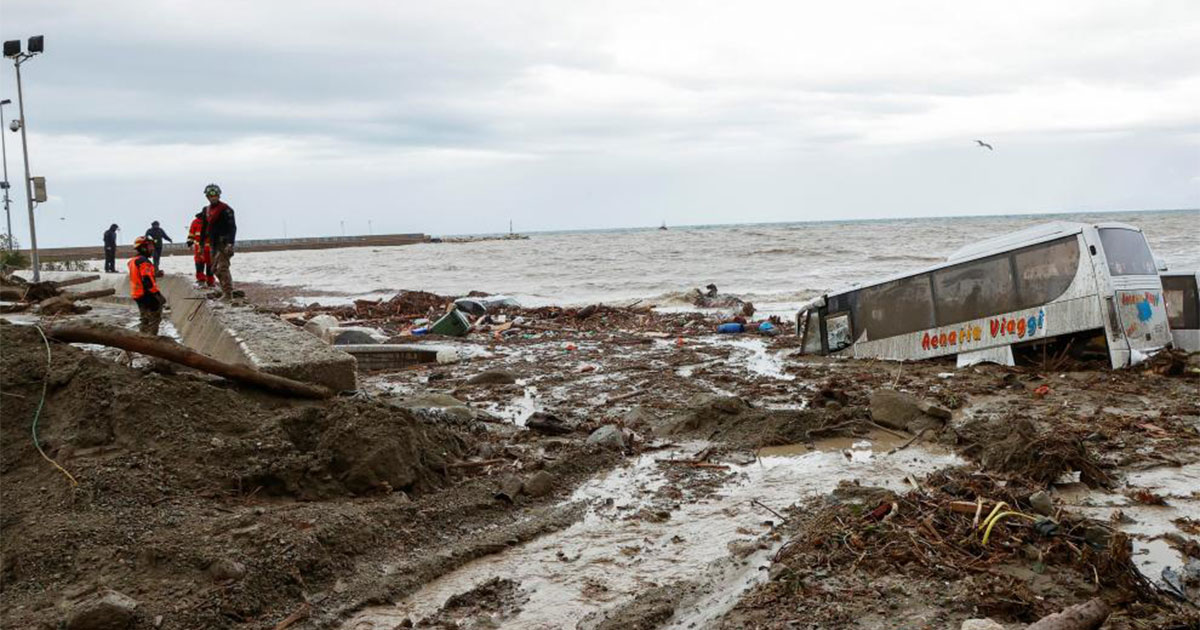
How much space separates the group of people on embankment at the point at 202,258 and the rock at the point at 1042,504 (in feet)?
36.6

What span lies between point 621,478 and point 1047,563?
3.20 metres

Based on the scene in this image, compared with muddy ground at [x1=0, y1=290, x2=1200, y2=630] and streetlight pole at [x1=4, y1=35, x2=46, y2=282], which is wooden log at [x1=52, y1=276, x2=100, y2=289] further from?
muddy ground at [x1=0, y1=290, x2=1200, y2=630]

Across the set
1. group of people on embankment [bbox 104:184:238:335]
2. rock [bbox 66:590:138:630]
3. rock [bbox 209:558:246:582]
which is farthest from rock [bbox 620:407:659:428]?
group of people on embankment [bbox 104:184:238:335]

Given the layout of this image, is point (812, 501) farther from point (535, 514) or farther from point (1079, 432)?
point (1079, 432)

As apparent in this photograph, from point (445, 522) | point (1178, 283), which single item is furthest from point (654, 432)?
point (1178, 283)

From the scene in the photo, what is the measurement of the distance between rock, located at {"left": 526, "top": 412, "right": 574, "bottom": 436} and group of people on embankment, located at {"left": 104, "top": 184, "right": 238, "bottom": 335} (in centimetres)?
669

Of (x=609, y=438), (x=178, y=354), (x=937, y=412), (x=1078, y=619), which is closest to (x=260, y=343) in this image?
(x=178, y=354)

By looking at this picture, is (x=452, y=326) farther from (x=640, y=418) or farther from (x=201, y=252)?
(x=640, y=418)

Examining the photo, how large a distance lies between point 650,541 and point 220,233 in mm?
10956

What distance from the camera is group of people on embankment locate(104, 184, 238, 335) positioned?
12.2 meters

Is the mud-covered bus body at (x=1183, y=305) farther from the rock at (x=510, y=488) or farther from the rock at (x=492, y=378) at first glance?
the rock at (x=510, y=488)

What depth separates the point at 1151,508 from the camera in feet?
19.0

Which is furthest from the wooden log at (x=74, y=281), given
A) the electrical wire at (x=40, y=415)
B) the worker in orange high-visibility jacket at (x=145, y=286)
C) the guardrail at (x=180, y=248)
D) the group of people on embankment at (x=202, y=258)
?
the guardrail at (x=180, y=248)

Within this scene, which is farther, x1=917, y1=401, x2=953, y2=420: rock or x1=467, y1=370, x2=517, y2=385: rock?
x1=467, y1=370, x2=517, y2=385: rock
